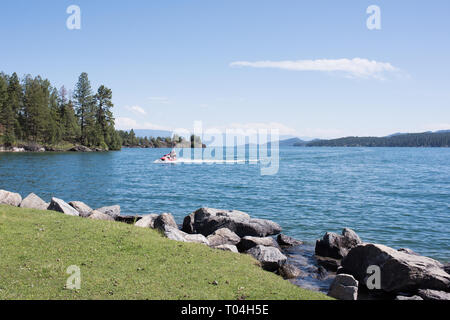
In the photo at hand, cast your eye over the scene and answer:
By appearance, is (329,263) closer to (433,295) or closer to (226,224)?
(433,295)

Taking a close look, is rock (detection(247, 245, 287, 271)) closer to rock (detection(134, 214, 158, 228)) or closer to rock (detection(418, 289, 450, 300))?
rock (detection(418, 289, 450, 300))

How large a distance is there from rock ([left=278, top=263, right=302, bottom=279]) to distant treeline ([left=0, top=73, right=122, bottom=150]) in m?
125

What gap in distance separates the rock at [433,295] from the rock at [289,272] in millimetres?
5104

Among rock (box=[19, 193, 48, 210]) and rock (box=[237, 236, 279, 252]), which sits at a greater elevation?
rock (box=[19, 193, 48, 210])

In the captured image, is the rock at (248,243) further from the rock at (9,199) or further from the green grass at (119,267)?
the rock at (9,199)

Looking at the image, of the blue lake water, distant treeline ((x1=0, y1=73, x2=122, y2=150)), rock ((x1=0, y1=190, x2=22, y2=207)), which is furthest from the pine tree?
rock ((x1=0, y1=190, x2=22, y2=207))

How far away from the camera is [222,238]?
19562 mm

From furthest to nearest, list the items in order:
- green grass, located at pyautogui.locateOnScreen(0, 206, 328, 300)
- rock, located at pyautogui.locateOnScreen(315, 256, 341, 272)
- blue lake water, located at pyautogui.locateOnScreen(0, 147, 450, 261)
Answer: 1. blue lake water, located at pyautogui.locateOnScreen(0, 147, 450, 261)
2. rock, located at pyautogui.locateOnScreen(315, 256, 341, 272)
3. green grass, located at pyautogui.locateOnScreen(0, 206, 328, 300)

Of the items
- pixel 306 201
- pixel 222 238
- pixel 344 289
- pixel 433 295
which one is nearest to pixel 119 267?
pixel 222 238

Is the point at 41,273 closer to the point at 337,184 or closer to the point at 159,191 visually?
the point at 159,191

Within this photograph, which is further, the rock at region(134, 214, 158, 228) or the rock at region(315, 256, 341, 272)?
the rock at region(134, 214, 158, 228)

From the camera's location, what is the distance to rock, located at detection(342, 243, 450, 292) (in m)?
14.2

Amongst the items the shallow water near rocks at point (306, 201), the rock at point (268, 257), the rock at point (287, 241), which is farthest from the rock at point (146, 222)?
the rock at point (287, 241)
